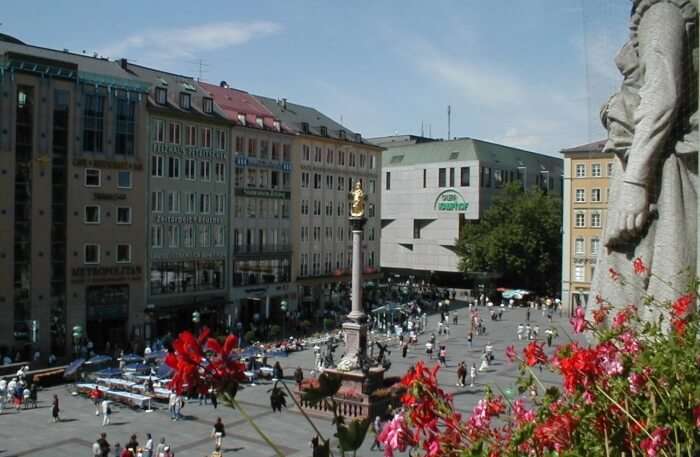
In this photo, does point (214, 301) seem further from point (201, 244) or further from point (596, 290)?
point (596, 290)

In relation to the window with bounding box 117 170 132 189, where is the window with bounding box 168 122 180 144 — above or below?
above

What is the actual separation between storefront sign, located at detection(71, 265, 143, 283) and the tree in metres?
34.9

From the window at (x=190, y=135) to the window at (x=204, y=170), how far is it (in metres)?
1.36

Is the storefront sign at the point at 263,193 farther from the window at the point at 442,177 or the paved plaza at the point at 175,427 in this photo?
the window at the point at 442,177

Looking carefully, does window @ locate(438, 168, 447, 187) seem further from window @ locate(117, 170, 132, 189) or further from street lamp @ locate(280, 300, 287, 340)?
window @ locate(117, 170, 132, 189)

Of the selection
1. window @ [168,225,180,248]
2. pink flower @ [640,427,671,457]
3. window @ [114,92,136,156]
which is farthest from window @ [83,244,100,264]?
pink flower @ [640,427,671,457]

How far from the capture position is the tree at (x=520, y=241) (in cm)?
7088

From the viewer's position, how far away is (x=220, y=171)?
52531 mm

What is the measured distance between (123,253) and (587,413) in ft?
139

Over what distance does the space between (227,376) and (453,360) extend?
122 ft

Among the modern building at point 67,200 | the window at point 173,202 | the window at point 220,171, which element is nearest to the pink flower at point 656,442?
the modern building at point 67,200

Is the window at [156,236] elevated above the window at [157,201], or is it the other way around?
the window at [157,201]

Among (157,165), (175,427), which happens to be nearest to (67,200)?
(157,165)

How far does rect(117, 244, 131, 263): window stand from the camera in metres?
44.6
